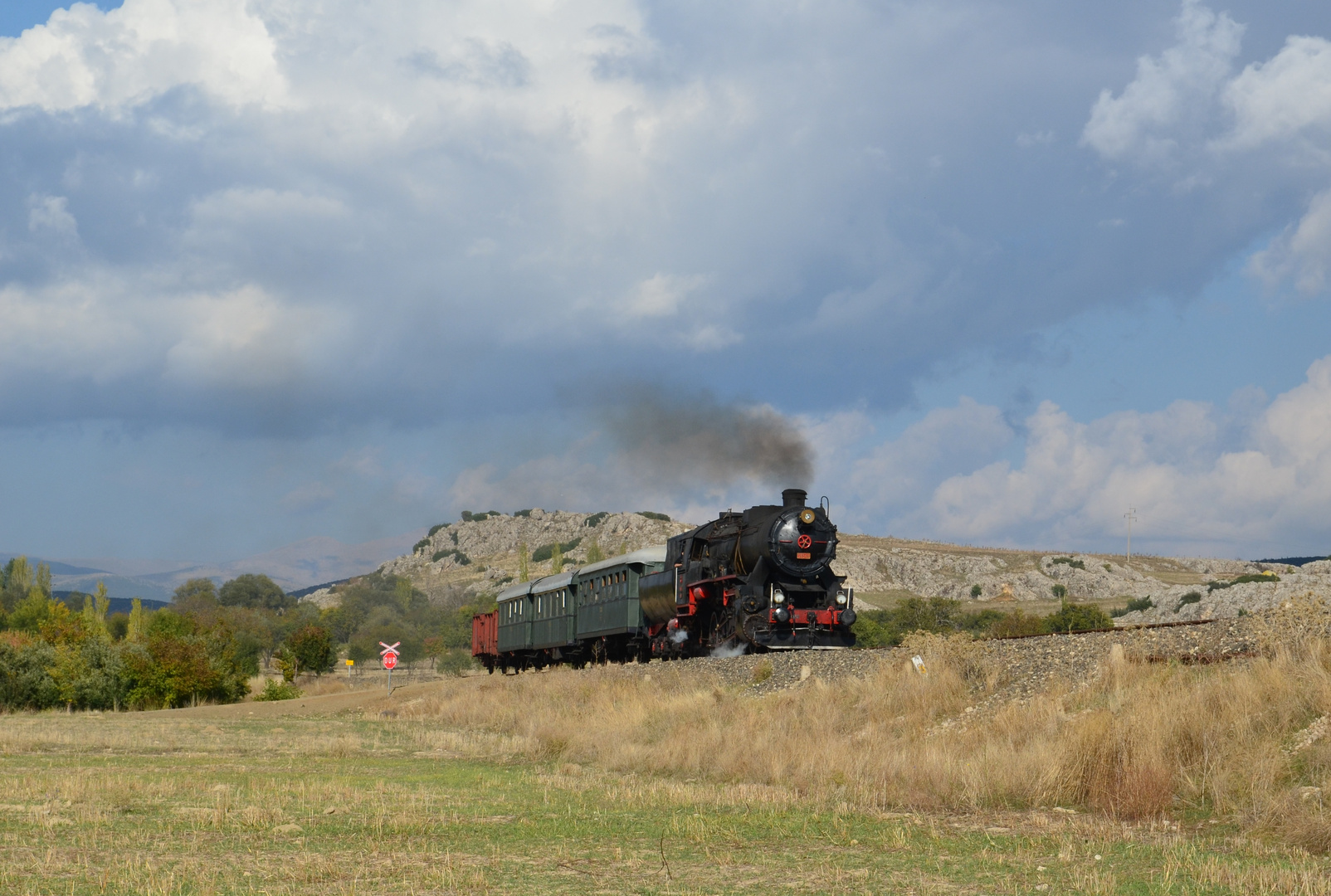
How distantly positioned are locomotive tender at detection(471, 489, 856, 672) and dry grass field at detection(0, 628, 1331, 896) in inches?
359

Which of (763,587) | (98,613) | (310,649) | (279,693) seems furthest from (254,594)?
(763,587)

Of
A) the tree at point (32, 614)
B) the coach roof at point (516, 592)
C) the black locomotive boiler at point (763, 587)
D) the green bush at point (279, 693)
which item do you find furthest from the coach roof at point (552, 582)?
the tree at point (32, 614)

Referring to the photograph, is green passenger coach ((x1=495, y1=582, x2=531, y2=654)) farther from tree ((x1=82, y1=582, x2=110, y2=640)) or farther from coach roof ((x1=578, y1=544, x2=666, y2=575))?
tree ((x1=82, y1=582, x2=110, y2=640))

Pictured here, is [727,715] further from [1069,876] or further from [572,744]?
[1069,876]

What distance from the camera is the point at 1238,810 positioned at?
41.3ft

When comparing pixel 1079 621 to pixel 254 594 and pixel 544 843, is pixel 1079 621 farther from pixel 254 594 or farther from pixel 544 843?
pixel 254 594

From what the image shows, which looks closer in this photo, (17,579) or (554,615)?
(554,615)

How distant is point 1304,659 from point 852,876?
354 inches

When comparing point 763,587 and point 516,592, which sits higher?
point 516,592

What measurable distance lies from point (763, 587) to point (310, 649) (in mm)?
52014

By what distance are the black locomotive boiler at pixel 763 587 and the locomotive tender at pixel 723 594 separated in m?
0.03

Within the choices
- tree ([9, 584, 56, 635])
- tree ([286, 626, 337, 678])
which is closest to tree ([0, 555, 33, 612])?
tree ([9, 584, 56, 635])

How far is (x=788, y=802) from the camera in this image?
582 inches

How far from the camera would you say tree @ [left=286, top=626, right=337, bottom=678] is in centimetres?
7594
